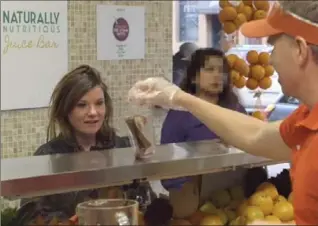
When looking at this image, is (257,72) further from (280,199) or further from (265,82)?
(280,199)

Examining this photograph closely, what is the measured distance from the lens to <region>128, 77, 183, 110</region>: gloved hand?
5.95ft

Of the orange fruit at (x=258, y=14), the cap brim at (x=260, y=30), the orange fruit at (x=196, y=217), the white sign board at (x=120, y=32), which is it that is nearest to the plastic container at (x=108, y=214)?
the cap brim at (x=260, y=30)

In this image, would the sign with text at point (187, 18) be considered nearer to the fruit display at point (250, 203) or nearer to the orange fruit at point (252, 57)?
the orange fruit at point (252, 57)

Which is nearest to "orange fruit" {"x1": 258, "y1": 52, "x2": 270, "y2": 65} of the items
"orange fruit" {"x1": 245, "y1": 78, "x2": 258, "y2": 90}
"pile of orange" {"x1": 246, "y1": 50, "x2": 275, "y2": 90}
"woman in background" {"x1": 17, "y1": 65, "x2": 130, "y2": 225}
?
"pile of orange" {"x1": 246, "y1": 50, "x2": 275, "y2": 90}

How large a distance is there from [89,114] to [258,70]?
1.08m

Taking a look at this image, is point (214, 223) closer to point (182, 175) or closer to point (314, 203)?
point (182, 175)

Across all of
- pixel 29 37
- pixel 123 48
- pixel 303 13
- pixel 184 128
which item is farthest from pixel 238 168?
pixel 123 48

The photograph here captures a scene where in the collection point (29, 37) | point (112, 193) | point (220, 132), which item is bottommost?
point (112, 193)

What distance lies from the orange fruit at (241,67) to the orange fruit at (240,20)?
0.63ft

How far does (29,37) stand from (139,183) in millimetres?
2095

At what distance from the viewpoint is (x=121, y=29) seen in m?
4.15

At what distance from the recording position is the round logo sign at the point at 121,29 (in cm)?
411

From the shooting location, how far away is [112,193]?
5.33 ft

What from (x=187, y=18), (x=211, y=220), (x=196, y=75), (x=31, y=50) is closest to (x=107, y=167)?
(x=211, y=220)
